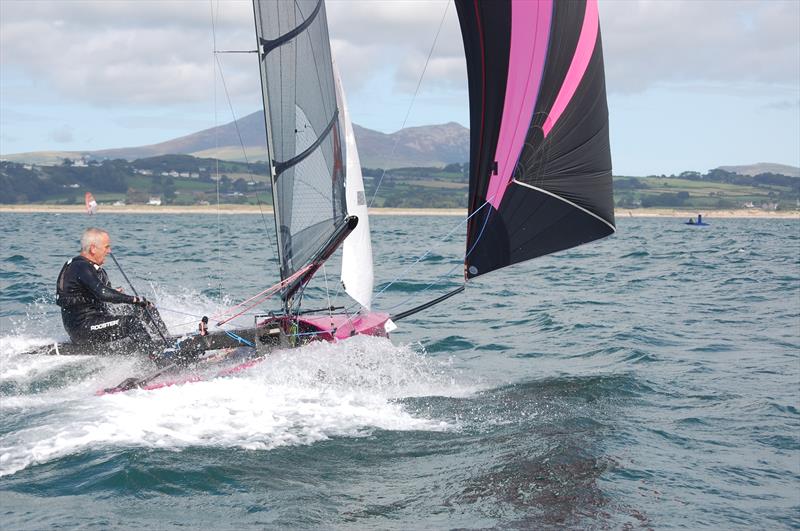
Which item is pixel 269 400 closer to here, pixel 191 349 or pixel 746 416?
pixel 191 349

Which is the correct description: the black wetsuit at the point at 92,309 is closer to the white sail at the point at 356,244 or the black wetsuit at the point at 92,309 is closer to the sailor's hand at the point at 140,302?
the sailor's hand at the point at 140,302

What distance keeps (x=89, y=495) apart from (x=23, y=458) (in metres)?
0.94

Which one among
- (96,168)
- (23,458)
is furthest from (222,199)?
(23,458)

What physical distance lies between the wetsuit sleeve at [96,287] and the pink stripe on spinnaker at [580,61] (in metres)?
5.16

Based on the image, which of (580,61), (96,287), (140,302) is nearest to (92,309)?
(96,287)

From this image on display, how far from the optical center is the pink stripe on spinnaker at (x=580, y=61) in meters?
9.83

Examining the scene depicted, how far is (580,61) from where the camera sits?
9.89 metres

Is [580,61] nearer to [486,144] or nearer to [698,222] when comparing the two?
[486,144]

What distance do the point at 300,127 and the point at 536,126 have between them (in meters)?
2.76

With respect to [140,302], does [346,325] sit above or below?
below

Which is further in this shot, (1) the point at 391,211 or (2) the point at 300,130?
(1) the point at 391,211

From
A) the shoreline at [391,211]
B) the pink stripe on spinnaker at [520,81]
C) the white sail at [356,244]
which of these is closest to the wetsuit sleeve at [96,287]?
the white sail at [356,244]

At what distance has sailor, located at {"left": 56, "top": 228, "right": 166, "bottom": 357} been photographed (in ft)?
32.0

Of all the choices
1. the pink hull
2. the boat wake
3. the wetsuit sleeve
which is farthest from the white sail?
the wetsuit sleeve
